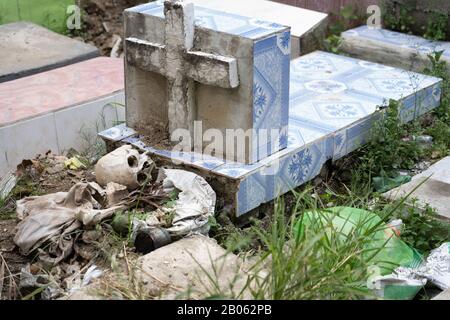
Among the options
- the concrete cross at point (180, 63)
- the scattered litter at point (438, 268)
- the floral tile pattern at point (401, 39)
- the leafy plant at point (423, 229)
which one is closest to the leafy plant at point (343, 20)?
the floral tile pattern at point (401, 39)

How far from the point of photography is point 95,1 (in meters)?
7.69

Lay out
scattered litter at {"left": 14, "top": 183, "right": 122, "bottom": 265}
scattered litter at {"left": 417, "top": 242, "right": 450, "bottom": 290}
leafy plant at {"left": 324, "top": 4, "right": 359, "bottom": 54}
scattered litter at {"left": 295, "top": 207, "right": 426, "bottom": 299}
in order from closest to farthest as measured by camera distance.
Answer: scattered litter at {"left": 295, "top": 207, "right": 426, "bottom": 299} → scattered litter at {"left": 417, "top": 242, "right": 450, "bottom": 290} → scattered litter at {"left": 14, "top": 183, "right": 122, "bottom": 265} → leafy plant at {"left": 324, "top": 4, "right": 359, "bottom": 54}

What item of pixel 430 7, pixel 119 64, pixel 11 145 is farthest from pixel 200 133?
pixel 430 7

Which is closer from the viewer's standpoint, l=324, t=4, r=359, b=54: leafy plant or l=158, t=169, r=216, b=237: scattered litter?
l=158, t=169, r=216, b=237: scattered litter

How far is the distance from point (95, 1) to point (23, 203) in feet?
11.8

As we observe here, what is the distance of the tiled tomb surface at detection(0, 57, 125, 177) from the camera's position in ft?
17.1

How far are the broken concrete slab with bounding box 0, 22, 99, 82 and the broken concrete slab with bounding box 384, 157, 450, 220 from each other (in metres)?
2.73

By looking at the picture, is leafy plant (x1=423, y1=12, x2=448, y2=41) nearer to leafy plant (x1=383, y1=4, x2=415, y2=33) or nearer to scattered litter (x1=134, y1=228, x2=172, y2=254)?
leafy plant (x1=383, y1=4, x2=415, y2=33)

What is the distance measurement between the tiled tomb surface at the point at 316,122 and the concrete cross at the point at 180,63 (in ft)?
0.92

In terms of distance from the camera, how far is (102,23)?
25.1 feet

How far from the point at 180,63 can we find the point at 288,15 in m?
2.51

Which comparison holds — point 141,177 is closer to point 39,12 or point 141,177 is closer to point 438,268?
point 438,268

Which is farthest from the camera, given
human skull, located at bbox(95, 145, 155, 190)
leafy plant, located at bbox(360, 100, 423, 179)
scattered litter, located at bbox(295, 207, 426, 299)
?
leafy plant, located at bbox(360, 100, 423, 179)

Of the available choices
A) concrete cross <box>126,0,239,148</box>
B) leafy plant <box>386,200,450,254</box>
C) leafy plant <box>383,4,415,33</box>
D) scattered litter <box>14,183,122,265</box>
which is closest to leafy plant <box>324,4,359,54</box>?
leafy plant <box>383,4,415,33</box>
